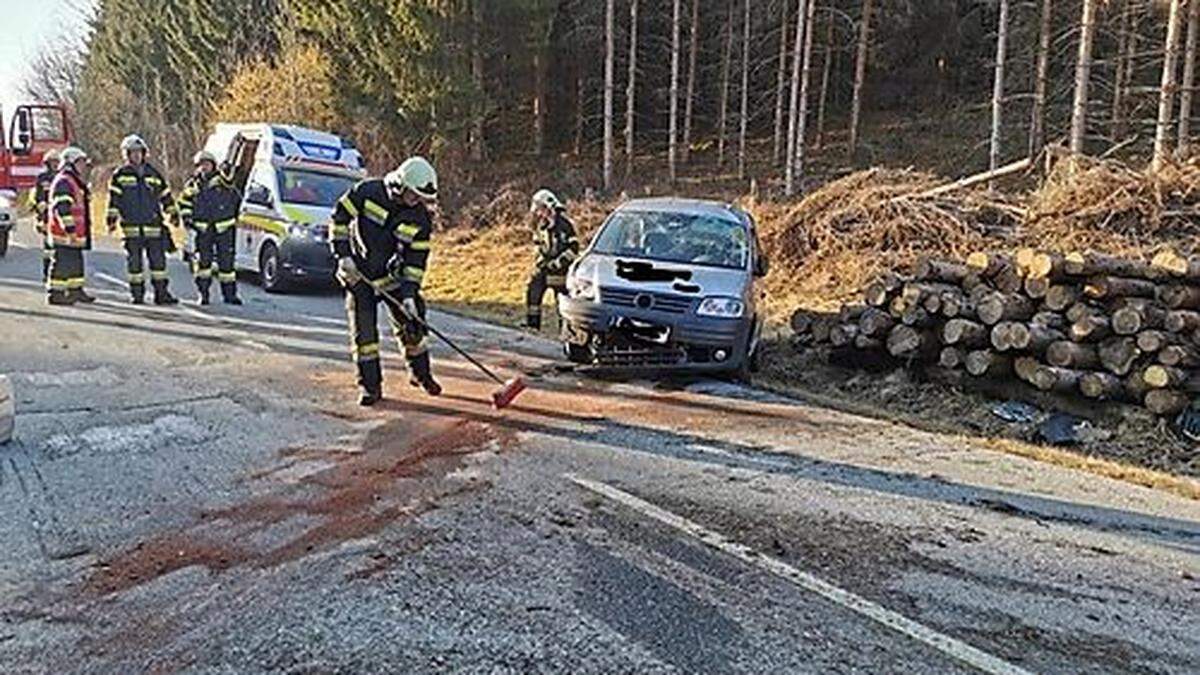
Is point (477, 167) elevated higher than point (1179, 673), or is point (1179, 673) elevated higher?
point (477, 167)

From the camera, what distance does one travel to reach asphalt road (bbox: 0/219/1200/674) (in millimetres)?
3545

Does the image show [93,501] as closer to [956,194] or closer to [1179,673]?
[1179,673]

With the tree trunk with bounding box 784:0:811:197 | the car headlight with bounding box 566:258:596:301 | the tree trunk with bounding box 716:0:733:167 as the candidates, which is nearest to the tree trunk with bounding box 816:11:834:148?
the tree trunk with bounding box 716:0:733:167

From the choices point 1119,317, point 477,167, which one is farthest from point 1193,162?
point 477,167

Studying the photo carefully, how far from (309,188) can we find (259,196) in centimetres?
79

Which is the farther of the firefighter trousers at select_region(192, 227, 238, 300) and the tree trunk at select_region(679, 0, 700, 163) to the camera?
the tree trunk at select_region(679, 0, 700, 163)

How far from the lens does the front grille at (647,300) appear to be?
27.9 feet

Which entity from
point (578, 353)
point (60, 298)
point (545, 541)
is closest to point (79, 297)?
point (60, 298)

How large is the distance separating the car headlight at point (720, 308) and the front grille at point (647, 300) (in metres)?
0.13

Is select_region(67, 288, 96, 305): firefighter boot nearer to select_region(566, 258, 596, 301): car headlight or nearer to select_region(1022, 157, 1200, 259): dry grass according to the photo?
select_region(566, 258, 596, 301): car headlight

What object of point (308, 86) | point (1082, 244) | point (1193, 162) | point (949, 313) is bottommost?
point (949, 313)

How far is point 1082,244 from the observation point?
11.2m

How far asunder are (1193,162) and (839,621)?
35.3 feet

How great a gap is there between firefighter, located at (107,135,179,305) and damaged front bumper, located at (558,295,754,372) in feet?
21.0
